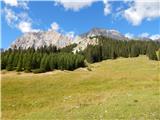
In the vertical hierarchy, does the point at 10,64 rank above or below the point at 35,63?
below

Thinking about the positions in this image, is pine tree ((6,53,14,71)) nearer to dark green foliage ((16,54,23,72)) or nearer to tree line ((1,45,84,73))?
tree line ((1,45,84,73))

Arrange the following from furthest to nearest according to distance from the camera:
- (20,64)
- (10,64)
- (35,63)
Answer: (35,63), (10,64), (20,64)

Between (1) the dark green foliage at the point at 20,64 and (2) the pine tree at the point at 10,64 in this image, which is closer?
(1) the dark green foliage at the point at 20,64

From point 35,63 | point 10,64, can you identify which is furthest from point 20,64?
point 35,63

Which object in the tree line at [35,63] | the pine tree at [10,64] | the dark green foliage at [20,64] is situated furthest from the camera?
the pine tree at [10,64]

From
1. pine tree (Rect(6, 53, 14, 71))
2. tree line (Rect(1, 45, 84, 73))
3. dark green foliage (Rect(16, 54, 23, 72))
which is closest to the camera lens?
dark green foliage (Rect(16, 54, 23, 72))

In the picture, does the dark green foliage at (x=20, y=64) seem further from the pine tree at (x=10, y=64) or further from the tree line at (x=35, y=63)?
the pine tree at (x=10, y=64)

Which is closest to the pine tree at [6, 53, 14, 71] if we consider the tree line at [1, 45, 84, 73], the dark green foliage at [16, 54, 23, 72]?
the tree line at [1, 45, 84, 73]

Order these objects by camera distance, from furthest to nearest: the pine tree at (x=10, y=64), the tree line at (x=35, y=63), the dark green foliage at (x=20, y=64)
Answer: the pine tree at (x=10, y=64)
the tree line at (x=35, y=63)
the dark green foliage at (x=20, y=64)

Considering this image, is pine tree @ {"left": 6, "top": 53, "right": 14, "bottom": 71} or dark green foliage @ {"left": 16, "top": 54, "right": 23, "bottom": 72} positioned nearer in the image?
dark green foliage @ {"left": 16, "top": 54, "right": 23, "bottom": 72}

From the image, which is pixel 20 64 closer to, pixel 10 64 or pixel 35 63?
pixel 10 64

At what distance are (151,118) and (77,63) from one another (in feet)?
444

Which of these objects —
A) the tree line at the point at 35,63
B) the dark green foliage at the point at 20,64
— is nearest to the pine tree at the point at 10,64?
the tree line at the point at 35,63

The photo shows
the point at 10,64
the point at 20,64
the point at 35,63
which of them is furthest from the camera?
the point at 35,63
